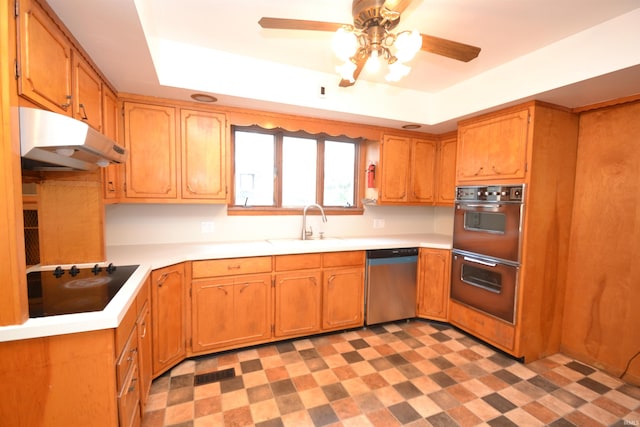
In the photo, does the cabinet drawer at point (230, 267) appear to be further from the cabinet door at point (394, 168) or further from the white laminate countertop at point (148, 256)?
the cabinet door at point (394, 168)

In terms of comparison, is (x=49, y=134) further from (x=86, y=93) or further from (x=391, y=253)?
(x=391, y=253)

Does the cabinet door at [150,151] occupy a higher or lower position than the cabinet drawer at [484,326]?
higher

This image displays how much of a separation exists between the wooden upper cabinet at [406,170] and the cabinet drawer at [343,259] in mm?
795

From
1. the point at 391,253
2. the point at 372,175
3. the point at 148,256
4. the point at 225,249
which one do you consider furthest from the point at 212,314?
the point at 372,175

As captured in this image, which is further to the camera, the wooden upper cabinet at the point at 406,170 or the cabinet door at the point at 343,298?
the wooden upper cabinet at the point at 406,170

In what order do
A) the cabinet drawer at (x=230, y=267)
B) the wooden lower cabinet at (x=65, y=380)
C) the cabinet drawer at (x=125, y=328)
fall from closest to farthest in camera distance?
the wooden lower cabinet at (x=65, y=380), the cabinet drawer at (x=125, y=328), the cabinet drawer at (x=230, y=267)

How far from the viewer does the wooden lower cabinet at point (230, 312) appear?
234 cm

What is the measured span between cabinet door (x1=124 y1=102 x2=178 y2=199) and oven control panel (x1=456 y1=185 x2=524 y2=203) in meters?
2.71

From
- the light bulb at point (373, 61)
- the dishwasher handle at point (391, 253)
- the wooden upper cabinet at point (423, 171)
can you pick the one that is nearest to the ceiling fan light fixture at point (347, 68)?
the light bulb at point (373, 61)

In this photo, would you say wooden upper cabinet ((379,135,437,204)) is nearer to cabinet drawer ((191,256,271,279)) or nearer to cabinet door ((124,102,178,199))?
cabinet drawer ((191,256,271,279))

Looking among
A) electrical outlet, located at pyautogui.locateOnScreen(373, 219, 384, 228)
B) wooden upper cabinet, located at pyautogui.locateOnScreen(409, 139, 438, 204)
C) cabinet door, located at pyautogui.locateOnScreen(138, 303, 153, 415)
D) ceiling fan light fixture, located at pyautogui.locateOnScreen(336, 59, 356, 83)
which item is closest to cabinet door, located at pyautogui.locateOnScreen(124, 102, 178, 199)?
cabinet door, located at pyautogui.locateOnScreen(138, 303, 153, 415)

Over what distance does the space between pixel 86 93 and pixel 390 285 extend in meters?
2.90

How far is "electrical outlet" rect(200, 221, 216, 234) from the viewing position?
2.84m

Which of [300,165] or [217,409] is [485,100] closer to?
[300,165]
